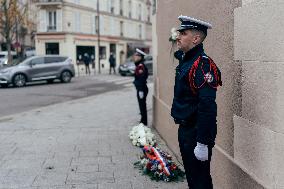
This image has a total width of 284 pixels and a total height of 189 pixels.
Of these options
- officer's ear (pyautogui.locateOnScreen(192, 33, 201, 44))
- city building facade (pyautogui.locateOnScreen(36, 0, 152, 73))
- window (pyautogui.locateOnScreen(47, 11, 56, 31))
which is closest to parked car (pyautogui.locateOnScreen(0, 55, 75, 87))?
city building facade (pyautogui.locateOnScreen(36, 0, 152, 73))

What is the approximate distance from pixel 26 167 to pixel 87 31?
39.2m

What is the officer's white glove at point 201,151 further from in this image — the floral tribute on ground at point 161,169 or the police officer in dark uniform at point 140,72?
the police officer in dark uniform at point 140,72

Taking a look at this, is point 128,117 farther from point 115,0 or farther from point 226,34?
point 115,0

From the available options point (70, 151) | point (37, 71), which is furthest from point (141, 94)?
point (37, 71)

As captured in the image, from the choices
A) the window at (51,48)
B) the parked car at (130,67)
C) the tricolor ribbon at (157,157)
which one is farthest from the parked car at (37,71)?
the window at (51,48)

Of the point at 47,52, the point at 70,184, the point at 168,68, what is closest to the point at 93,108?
the point at 168,68

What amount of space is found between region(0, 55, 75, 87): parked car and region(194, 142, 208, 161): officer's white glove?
19.2 m

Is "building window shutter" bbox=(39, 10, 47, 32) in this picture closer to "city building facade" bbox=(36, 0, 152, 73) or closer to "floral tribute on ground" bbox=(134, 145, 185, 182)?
"city building facade" bbox=(36, 0, 152, 73)

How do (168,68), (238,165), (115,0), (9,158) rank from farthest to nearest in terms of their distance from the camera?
(115,0), (168,68), (9,158), (238,165)

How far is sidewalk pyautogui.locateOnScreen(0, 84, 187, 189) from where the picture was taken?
17.7ft

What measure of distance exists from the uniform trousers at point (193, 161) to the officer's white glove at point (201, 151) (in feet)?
0.74

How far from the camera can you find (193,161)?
12.4ft

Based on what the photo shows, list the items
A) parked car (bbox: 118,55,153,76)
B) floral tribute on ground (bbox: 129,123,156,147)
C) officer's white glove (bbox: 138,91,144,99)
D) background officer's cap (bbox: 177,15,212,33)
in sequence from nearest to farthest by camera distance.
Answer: background officer's cap (bbox: 177,15,212,33), floral tribute on ground (bbox: 129,123,156,147), officer's white glove (bbox: 138,91,144,99), parked car (bbox: 118,55,153,76)

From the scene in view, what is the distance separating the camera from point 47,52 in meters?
41.7
